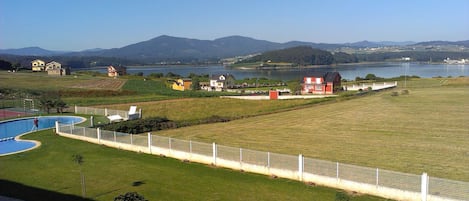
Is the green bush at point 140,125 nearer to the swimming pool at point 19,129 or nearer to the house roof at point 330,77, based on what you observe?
the swimming pool at point 19,129

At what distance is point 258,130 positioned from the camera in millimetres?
26609

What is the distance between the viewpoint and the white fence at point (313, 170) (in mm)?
11547

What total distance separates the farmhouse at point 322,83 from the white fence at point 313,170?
1794 inches

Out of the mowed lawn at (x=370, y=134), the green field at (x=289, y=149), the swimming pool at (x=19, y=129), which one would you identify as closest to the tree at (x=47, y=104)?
the swimming pool at (x=19, y=129)

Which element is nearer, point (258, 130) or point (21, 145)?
point (21, 145)

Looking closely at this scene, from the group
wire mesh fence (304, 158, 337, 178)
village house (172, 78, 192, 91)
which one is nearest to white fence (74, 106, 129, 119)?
wire mesh fence (304, 158, 337, 178)

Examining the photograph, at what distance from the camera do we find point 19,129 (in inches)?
1108

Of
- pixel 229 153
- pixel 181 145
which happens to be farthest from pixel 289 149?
pixel 181 145

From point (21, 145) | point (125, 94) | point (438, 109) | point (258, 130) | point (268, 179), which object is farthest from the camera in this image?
point (125, 94)

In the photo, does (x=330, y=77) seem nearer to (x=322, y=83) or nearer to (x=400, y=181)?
(x=322, y=83)

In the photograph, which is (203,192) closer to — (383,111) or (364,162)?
(364,162)

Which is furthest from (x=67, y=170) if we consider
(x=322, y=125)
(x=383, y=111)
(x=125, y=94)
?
(x=125, y=94)

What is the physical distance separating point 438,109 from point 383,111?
14.4 ft

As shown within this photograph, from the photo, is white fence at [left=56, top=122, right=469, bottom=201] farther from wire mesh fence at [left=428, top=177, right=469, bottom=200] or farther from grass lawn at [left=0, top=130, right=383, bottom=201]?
grass lawn at [left=0, top=130, right=383, bottom=201]
